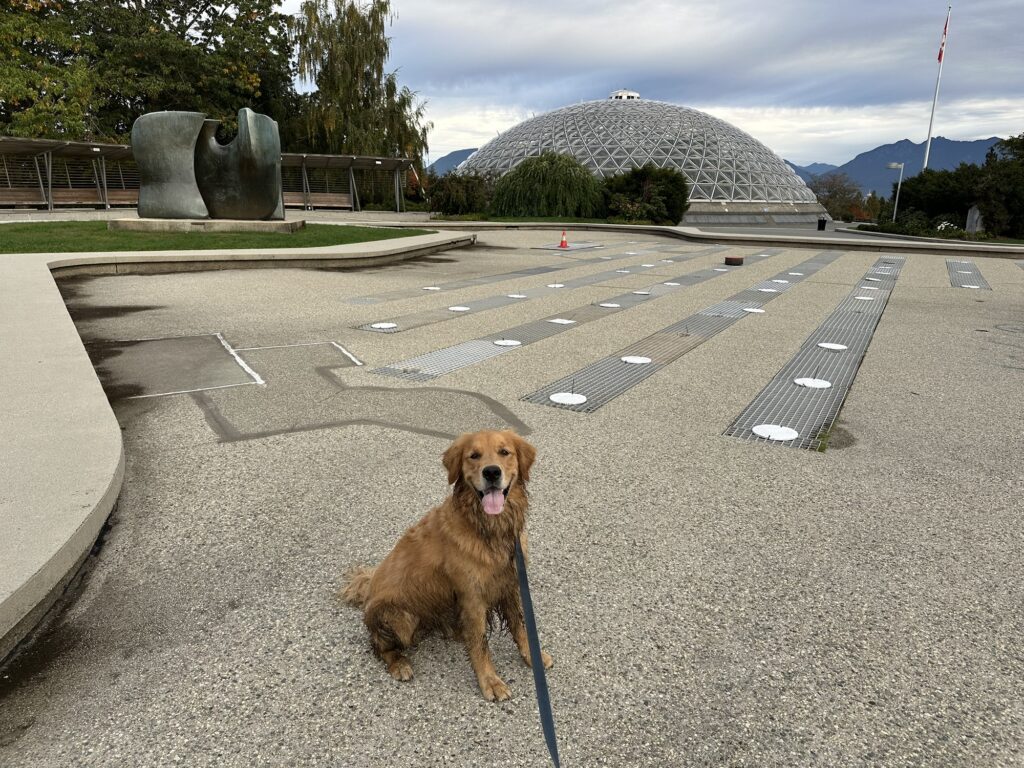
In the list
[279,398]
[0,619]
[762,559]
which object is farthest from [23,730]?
[279,398]

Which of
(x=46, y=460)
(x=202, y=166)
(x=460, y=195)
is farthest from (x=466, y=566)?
(x=460, y=195)

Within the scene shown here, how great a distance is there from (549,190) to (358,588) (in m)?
38.2

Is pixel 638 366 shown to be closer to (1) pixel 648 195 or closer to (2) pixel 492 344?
(2) pixel 492 344

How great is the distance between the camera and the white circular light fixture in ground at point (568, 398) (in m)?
6.47

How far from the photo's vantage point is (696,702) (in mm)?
2631

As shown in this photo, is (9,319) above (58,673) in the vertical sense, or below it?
above

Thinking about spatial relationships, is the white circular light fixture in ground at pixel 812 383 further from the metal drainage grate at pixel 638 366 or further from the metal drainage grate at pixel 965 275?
the metal drainage grate at pixel 965 275

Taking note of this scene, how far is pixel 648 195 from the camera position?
→ 133 feet

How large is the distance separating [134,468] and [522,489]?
144 inches

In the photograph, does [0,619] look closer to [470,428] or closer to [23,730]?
[23,730]

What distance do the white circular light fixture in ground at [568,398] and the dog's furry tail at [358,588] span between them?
3595 mm

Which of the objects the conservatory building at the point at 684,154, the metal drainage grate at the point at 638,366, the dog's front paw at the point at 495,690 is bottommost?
the dog's front paw at the point at 495,690

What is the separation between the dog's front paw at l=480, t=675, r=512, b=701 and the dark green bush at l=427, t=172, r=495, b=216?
131 ft

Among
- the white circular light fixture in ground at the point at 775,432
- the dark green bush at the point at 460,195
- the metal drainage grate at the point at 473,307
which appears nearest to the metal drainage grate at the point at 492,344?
the metal drainage grate at the point at 473,307
